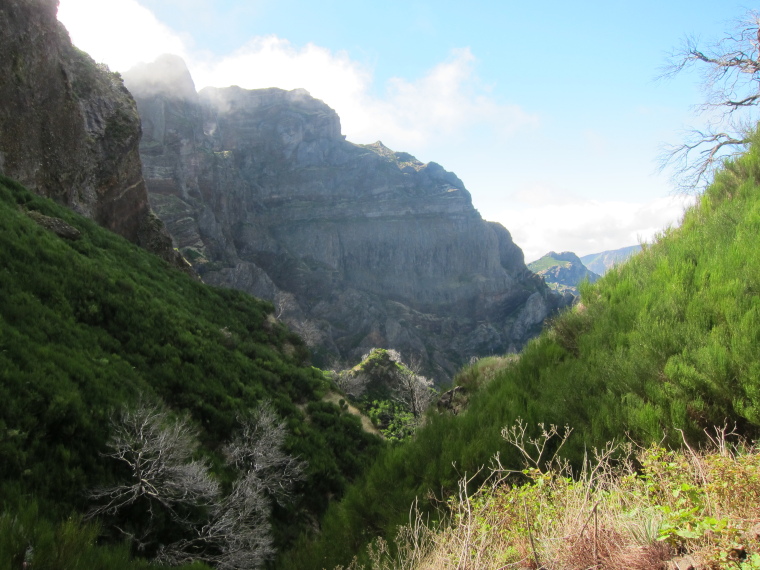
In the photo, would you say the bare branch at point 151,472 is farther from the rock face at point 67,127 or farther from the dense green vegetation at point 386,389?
the rock face at point 67,127

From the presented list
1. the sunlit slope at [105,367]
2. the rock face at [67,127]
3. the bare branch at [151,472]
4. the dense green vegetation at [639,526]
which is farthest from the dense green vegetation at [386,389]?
the dense green vegetation at [639,526]

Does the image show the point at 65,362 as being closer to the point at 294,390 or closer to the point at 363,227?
the point at 294,390

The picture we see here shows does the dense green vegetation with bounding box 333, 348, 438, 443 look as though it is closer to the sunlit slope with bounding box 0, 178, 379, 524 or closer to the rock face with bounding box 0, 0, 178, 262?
→ the sunlit slope with bounding box 0, 178, 379, 524

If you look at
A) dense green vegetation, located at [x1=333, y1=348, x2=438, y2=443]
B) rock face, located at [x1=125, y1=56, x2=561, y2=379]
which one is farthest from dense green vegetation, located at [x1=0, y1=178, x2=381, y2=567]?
rock face, located at [x1=125, y1=56, x2=561, y2=379]

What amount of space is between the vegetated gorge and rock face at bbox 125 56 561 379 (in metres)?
43.4

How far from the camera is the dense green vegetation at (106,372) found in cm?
527

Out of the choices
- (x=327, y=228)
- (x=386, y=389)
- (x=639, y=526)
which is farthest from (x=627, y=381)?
(x=327, y=228)

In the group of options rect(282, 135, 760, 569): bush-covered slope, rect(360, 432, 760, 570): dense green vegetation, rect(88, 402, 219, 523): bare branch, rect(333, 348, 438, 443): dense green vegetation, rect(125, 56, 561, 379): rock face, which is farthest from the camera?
rect(125, 56, 561, 379): rock face

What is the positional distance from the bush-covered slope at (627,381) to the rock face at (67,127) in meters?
18.7

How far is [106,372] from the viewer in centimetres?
750

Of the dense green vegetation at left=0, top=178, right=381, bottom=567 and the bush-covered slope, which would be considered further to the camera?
the dense green vegetation at left=0, top=178, right=381, bottom=567

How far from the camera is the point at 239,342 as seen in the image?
46.4 ft

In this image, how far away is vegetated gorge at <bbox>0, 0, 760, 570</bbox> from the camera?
2555 mm

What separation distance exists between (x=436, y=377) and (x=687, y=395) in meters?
67.8
